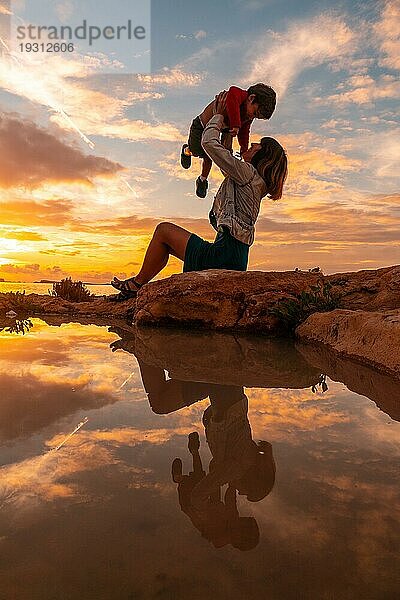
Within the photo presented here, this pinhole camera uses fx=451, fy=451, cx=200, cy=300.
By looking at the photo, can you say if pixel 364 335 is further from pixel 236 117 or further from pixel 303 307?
pixel 236 117

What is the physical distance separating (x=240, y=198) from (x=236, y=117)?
0.93m

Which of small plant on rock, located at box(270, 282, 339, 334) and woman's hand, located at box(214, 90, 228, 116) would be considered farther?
woman's hand, located at box(214, 90, 228, 116)

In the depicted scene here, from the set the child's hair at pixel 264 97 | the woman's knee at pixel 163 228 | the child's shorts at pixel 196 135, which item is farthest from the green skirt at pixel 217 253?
the child's hair at pixel 264 97

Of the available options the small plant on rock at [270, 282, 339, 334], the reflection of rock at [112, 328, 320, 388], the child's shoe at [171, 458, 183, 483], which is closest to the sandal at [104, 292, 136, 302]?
the reflection of rock at [112, 328, 320, 388]

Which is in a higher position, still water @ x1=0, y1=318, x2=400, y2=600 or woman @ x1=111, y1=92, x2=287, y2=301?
woman @ x1=111, y1=92, x2=287, y2=301

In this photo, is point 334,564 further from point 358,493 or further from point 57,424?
point 57,424

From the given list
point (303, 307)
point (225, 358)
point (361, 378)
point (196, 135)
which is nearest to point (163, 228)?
point (196, 135)

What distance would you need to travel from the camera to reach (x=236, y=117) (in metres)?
5.30

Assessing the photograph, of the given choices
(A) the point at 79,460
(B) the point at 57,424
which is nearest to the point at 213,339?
(B) the point at 57,424

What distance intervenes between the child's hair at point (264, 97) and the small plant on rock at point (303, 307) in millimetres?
2244

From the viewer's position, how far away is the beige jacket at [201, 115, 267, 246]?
536cm

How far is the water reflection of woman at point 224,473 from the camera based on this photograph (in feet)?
3.23

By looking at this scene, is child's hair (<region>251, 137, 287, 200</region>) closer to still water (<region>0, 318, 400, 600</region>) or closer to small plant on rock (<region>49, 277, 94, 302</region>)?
still water (<region>0, 318, 400, 600</region>)

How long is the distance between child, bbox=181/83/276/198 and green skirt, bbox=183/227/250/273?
650mm
